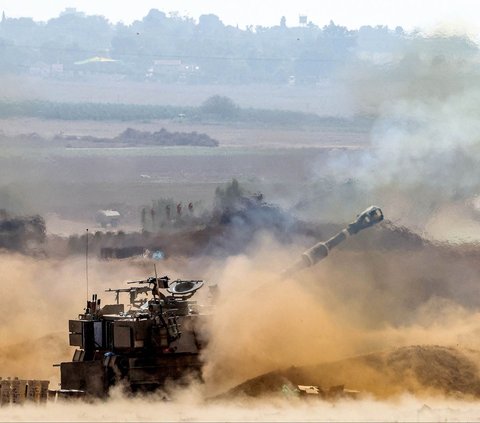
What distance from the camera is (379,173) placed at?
5450 cm

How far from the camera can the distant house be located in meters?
61.3

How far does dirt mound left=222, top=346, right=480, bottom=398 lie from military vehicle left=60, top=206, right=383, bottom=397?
77.6 inches

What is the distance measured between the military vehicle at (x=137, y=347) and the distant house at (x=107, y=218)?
20.9 m

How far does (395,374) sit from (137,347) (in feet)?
23.9

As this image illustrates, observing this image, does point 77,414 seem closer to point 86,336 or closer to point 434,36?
point 86,336

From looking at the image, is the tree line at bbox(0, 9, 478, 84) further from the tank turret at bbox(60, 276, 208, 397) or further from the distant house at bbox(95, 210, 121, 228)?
the tank turret at bbox(60, 276, 208, 397)

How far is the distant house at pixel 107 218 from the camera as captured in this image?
61.3 metres

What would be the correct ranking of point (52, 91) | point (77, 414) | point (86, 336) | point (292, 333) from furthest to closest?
point (52, 91) → point (292, 333) → point (86, 336) → point (77, 414)

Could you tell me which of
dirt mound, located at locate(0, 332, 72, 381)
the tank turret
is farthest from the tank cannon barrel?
dirt mound, located at locate(0, 332, 72, 381)

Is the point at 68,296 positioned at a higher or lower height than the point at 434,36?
lower

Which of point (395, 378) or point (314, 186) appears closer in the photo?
point (395, 378)

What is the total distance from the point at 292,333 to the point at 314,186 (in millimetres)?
15553

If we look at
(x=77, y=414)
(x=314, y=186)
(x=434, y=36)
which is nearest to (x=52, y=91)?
(x=314, y=186)

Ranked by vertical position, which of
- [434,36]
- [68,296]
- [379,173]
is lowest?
[68,296]
